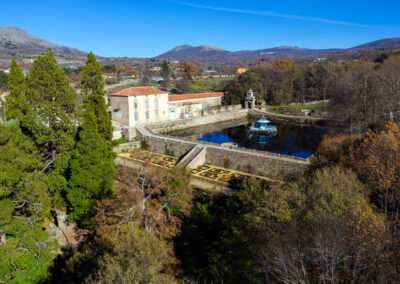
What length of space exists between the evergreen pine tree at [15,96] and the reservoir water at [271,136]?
86.5 feet

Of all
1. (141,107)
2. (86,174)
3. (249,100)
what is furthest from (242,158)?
(249,100)

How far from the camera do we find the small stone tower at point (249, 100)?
6272 centimetres

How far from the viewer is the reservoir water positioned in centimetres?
3562

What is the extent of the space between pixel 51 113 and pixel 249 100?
52.0 meters

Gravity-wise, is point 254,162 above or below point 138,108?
below

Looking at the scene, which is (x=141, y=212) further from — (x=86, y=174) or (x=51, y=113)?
(x=51, y=113)

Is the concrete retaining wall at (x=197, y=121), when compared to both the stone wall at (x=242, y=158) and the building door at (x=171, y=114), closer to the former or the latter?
the building door at (x=171, y=114)

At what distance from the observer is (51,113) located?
1552 centimetres

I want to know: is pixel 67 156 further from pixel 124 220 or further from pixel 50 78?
pixel 124 220

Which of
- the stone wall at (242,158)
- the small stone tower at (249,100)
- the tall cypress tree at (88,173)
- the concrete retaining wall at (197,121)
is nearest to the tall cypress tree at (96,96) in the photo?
the tall cypress tree at (88,173)

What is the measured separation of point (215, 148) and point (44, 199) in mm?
16477

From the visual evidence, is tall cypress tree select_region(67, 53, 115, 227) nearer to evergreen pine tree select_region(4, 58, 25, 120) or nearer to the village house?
evergreen pine tree select_region(4, 58, 25, 120)

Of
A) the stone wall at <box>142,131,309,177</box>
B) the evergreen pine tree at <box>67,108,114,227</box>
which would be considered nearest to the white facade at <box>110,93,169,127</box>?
the stone wall at <box>142,131,309,177</box>

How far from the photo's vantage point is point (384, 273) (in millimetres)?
7715
